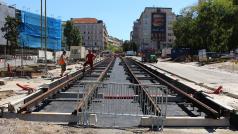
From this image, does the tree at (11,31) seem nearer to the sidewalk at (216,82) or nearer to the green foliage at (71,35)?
the sidewalk at (216,82)

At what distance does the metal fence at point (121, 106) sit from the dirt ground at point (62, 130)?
578mm

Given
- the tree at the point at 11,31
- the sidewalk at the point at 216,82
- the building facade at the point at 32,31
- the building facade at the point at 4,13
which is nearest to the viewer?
the sidewalk at the point at 216,82

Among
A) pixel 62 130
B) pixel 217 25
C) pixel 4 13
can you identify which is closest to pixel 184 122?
pixel 62 130

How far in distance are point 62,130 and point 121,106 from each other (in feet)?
12.0

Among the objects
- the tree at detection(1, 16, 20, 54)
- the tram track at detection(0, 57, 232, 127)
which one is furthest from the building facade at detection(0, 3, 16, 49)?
the tram track at detection(0, 57, 232, 127)

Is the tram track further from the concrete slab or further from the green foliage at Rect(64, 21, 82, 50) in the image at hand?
the green foliage at Rect(64, 21, 82, 50)

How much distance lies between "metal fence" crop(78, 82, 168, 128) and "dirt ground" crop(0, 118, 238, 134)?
0.58m

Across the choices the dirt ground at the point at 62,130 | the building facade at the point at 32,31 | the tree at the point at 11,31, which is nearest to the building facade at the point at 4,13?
the building facade at the point at 32,31

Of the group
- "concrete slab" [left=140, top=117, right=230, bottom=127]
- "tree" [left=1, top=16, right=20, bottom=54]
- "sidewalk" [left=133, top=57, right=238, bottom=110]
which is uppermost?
"tree" [left=1, top=16, right=20, bottom=54]

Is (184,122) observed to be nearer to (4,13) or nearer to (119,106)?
(119,106)

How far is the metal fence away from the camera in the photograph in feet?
37.7

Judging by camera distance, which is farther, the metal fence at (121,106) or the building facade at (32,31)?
the building facade at (32,31)

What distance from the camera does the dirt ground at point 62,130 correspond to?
9.96 m

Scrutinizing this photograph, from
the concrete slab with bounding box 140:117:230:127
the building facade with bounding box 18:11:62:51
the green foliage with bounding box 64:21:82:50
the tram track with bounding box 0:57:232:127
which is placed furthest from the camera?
the green foliage with bounding box 64:21:82:50
